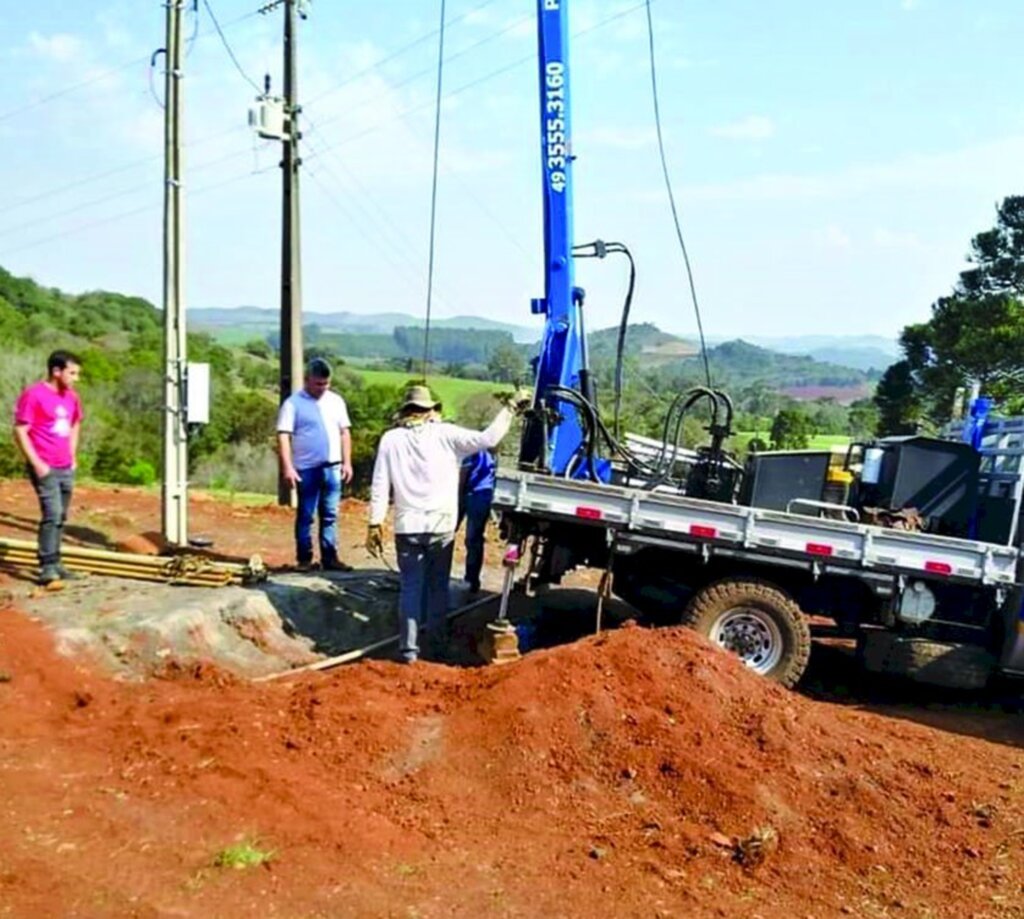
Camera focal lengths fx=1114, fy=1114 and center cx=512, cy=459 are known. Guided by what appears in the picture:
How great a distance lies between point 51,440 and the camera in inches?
316

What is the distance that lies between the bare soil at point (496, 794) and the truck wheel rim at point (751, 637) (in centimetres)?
83

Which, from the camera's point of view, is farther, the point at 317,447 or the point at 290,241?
the point at 290,241

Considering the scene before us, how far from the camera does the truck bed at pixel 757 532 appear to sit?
7727 millimetres

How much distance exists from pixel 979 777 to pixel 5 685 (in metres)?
5.55

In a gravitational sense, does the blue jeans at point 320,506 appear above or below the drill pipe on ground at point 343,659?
above

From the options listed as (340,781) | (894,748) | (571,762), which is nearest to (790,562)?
(894,748)

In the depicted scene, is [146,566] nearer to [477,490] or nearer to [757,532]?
[477,490]

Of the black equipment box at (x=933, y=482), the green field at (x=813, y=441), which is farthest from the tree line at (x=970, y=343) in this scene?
the black equipment box at (x=933, y=482)

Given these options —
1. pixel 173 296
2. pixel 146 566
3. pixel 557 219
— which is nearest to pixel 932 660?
pixel 557 219

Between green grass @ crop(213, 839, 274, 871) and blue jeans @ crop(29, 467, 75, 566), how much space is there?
4253 millimetres

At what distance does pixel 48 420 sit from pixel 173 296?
2.54m

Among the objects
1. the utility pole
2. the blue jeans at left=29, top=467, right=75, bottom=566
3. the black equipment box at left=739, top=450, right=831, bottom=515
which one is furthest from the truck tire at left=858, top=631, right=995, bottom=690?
the utility pole

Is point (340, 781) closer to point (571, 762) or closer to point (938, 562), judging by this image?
point (571, 762)

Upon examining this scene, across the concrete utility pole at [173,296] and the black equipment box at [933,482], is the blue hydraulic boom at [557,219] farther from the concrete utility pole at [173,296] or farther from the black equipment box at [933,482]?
the concrete utility pole at [173,296]
